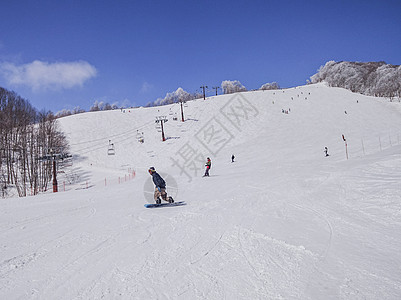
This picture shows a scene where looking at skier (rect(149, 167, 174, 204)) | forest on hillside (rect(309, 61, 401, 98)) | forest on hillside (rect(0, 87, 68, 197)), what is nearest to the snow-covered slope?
skier (rect(149, 167, 174, 204))

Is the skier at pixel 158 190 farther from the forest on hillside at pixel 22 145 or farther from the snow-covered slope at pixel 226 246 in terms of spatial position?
the forest on hillside at pixel 22 145

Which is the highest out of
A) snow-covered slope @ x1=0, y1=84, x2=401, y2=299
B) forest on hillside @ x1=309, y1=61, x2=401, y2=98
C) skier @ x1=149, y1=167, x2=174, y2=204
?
forest on hillside @ x1=309, y1=61, x2=401, y2=98

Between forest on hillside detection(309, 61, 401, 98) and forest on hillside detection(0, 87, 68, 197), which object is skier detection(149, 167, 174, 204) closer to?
forest on hillside detection(0, 87, 68, 197)

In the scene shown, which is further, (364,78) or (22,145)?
(364,78)

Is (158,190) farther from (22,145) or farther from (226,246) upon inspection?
(22,145)

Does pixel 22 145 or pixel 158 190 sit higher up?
pixel 22 145

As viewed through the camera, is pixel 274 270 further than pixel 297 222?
No

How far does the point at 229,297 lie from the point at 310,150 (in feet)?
100

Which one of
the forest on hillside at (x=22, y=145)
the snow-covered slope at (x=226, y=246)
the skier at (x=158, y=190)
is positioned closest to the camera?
the snow-covered slope at (x=226, y=246)

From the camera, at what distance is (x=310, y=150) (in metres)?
30.1

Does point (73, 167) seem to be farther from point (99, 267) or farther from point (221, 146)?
point (99, 267)

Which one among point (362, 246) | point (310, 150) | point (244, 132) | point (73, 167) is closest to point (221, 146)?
point (244, 132)

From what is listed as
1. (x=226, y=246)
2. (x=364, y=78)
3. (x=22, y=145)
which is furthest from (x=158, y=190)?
(x=364, y=78)

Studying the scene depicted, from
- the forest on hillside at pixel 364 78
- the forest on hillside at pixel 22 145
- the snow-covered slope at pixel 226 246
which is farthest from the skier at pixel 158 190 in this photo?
the forest on hillside at pixel 364 78
